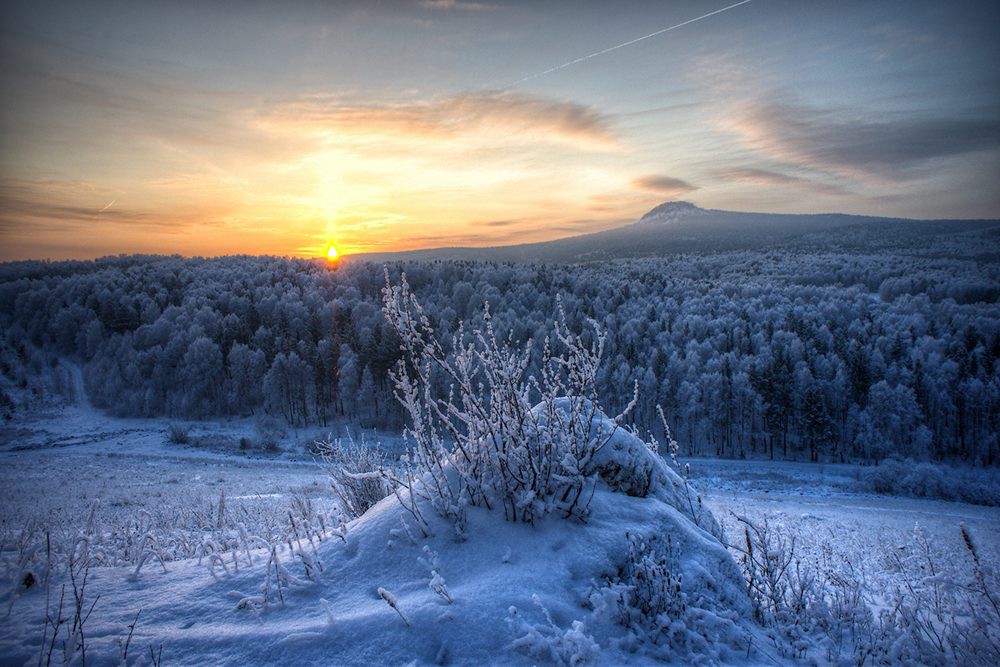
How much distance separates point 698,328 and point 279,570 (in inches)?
2264

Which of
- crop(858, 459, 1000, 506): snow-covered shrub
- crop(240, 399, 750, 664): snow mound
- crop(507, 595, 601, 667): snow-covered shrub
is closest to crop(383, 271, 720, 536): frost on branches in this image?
crop(240, 399, 750, 664): snow mound

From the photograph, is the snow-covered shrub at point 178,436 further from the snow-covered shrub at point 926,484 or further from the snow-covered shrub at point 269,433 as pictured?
the snow-covered shrub at point 926,484

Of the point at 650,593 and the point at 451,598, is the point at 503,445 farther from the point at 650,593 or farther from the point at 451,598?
the point at 650,593

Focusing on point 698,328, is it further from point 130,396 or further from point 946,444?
point 130,396

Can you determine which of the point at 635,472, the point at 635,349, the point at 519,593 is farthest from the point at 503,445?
the point at 635,349

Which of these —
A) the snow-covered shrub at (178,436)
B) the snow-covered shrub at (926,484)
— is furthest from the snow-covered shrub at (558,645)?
the snow-covered shrub at (178,436)

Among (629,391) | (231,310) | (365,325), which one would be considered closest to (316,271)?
(231,310)

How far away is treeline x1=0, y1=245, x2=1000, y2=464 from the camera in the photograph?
45.1m

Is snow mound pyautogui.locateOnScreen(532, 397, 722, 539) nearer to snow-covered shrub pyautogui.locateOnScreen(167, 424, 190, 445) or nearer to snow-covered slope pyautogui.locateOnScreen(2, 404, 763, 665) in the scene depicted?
snow-covered slope pyautogui.locateOnScreen(2, 404, 763, 665)

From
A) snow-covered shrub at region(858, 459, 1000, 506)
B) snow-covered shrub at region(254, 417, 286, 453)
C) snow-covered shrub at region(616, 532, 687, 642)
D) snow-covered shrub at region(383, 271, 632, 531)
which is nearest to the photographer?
snow-covered shrub at region(616, 532, 687, 642)

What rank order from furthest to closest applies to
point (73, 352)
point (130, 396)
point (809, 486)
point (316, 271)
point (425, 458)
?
point (316, 271) → point (73, 352) → point (130, 396) → point (809, 486) → point (425, 458)

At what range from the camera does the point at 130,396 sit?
164 feet

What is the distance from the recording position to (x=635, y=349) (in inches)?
2031

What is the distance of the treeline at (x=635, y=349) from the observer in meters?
45.1
